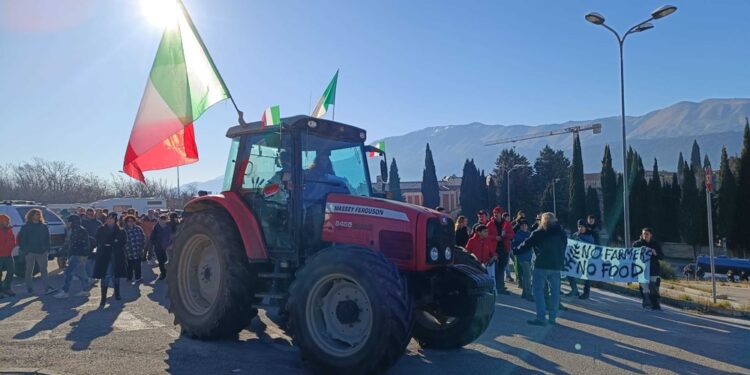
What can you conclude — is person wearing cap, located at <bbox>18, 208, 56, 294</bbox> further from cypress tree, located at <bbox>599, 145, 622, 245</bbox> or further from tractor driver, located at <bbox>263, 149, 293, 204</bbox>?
cypress tree, located at <bbox>599, 145, 622, 245</bbox>

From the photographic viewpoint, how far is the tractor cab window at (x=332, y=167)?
680 cm

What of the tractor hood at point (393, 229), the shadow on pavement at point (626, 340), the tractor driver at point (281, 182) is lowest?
the shadow on pavement at point (626, 340)

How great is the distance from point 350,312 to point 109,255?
21.7ft

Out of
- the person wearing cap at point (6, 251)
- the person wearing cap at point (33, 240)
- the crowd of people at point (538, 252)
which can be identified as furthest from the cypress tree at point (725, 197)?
the person wearing cap at point (6, 251)

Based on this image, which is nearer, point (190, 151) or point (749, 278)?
point (190, 151)

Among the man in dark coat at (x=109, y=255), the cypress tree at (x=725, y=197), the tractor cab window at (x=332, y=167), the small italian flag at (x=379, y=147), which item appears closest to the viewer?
the tractor cab window at (x=332, y=167)

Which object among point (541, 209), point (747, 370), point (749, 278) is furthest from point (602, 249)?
point (541, 209)

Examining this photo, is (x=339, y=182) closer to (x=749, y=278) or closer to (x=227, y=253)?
(x=227, y=253)

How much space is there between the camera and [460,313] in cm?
607

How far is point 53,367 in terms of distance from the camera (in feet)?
19.1

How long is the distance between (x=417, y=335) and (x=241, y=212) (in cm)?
259

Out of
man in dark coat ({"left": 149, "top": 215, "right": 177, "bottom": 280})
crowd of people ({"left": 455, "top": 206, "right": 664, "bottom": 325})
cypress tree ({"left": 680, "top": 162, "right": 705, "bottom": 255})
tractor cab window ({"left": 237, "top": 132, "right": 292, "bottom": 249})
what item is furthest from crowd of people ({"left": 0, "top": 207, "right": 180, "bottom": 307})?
cypress tree ({"left": 680, "top": 162, "right": 705, "bottom": 255})

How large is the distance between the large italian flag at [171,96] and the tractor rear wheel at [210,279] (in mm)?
1109

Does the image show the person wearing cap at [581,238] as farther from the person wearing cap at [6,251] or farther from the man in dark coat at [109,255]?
the person wearing cap at [6,251]
